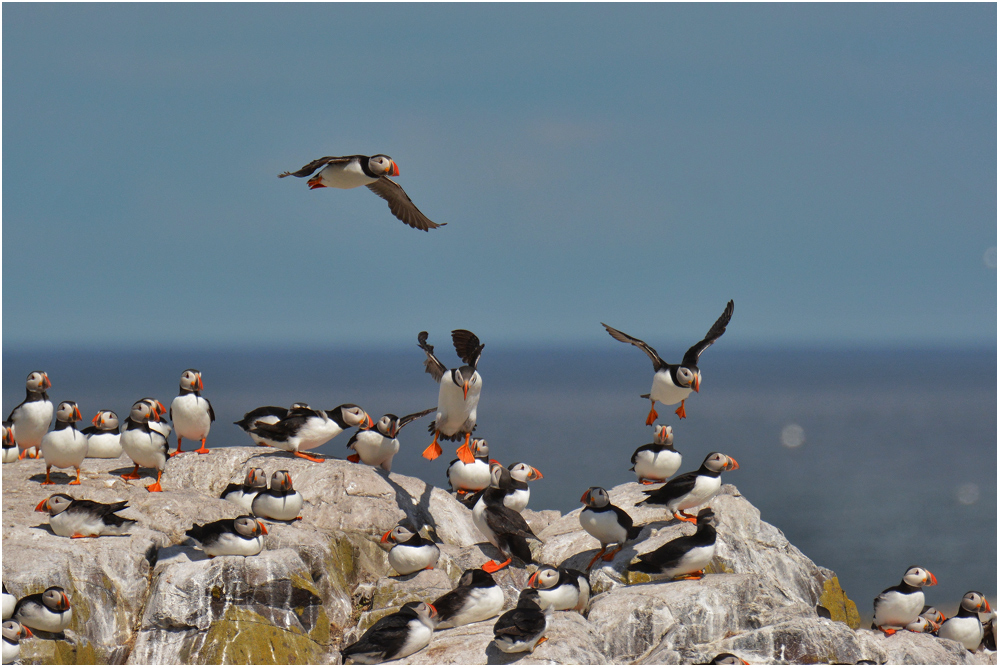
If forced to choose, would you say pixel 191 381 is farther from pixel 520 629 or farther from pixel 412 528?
pixel 520 629

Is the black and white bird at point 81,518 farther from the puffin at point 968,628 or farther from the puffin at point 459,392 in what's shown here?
the puffin at point 968,628

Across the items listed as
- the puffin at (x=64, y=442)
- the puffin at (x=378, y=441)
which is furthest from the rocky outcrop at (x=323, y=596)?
the puffin at (x=378, y=441)

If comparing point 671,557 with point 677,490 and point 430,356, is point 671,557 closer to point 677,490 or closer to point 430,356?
point 677,490

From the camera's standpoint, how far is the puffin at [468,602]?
9531mm

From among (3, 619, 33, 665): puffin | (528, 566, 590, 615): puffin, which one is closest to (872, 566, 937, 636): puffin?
(528, 566, 590, 615): puffin

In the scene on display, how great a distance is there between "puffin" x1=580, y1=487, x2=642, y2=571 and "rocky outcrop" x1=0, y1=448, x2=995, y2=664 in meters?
0.20

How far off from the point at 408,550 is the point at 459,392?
272cm

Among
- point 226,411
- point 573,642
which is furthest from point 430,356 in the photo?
point 226,411

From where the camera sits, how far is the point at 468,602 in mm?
9539

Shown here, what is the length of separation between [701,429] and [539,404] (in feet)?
87.6

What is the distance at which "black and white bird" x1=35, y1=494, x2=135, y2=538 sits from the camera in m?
10.0

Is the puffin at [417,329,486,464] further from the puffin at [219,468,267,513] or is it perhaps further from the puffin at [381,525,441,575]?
the puffin at [219,468,267,513]

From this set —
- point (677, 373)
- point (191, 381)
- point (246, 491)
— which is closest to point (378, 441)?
point (246, 491)

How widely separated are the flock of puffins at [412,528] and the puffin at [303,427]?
1 cm
